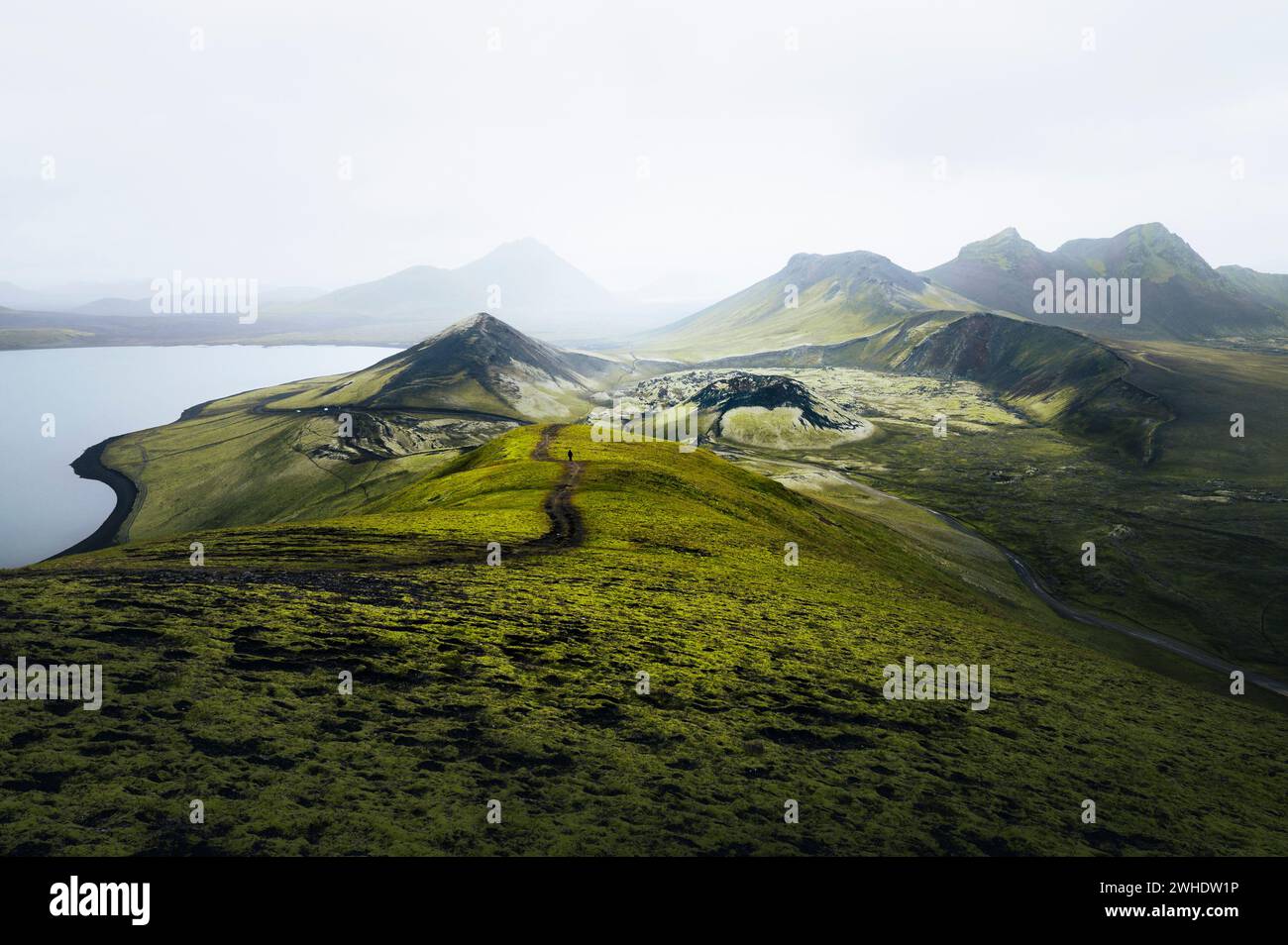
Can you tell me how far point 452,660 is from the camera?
2483cm

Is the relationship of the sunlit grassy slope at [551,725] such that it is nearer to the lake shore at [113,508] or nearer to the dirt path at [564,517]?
the dirt path at [564,517]

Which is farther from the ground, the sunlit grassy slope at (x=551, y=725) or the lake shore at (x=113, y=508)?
the sunlit grassy slope at (x=551, y=725)

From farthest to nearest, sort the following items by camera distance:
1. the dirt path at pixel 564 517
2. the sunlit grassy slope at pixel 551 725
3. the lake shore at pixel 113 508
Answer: the lake shore at pixel 113 508 < the dirt path at pixel 564 517 < the sunlit grassy slope at pixel 551 725

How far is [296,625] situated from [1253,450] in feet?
872

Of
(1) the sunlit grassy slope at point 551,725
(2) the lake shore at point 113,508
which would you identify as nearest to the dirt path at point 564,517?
(1) the sunlit grassy slope at point 551,725

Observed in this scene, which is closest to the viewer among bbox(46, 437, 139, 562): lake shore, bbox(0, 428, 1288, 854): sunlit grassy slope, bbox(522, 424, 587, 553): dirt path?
bbox(0, 428, 1288, 854): sunlit grassy slope

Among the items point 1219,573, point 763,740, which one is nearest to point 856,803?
point 763,740

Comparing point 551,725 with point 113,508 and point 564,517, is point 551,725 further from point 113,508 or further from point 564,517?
point 113,508

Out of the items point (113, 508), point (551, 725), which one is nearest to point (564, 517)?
point (551, 725)

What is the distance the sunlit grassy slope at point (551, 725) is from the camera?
1449 cm

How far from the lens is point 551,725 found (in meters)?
20.9

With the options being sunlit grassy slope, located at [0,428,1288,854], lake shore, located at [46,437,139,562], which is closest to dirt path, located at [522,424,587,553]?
sunlit grassy slope, located at [0,428,1288,854]

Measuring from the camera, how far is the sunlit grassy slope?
14492 millimetres

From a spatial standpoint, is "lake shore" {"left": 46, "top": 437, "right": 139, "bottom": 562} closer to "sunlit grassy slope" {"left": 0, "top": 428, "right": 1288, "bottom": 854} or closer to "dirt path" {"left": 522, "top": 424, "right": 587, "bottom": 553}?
"dirt path" {"left": 522, "top": 424, "right": 587, "bottom": 553}
